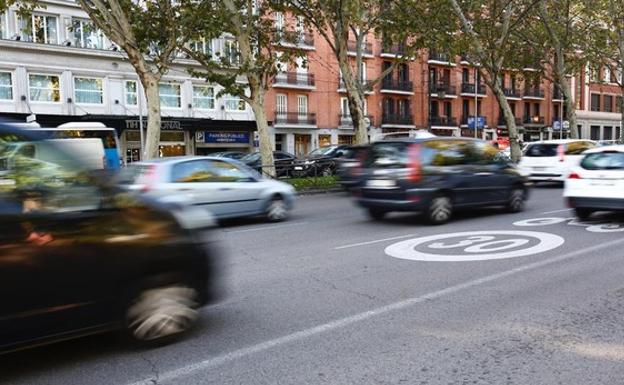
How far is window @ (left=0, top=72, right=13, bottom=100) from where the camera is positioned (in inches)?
1253

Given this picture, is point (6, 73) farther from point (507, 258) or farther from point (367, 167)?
point (507, 258)

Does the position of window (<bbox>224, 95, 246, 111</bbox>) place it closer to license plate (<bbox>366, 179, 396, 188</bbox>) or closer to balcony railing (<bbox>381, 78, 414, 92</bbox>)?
balcony railing (<bbox>381, 78, 414, 92</bbox>)

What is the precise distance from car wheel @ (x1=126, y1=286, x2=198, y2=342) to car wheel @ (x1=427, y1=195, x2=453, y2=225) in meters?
6.50

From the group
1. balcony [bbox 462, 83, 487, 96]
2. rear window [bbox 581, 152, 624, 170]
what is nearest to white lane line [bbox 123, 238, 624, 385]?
rear window [bbox 581, 152, 624, 170]

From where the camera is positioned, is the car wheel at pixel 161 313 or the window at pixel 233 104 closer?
the car wheel at pixel 161 313

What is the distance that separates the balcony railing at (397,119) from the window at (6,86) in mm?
29957

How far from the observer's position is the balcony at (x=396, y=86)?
51.4 metres

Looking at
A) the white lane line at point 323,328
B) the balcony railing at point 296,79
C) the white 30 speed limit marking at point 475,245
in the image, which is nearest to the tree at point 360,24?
the white 30 speed limit marking at point 475,245

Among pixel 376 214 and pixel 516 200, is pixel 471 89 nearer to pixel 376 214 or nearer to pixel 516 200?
pixel 516 200

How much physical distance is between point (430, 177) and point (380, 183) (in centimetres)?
90

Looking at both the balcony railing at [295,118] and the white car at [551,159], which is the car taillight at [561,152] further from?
the balcony railing at [295,118]

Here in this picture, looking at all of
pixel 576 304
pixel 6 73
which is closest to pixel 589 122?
pixel 6 73

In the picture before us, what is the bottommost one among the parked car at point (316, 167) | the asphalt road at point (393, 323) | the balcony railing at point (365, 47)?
the asphalt road at point (393, 323)

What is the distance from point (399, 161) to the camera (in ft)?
33.8
